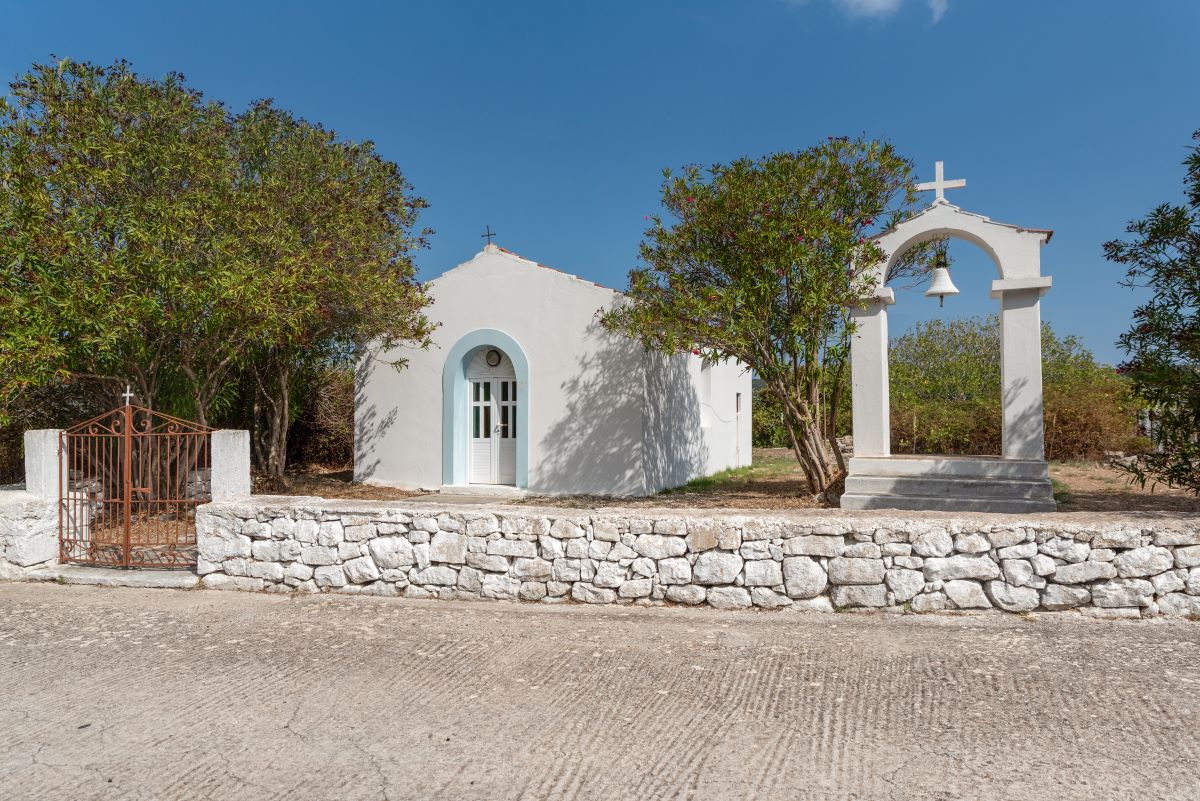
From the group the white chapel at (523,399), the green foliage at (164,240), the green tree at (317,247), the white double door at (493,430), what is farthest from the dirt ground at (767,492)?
the green foliage at (164,240)

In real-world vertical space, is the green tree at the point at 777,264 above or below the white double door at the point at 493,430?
above

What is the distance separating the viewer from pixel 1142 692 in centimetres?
387

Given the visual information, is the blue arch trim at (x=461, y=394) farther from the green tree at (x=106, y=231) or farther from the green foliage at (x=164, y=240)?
the green tree at (x=106, y=231)

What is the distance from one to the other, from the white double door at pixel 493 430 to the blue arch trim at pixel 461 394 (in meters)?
0.16

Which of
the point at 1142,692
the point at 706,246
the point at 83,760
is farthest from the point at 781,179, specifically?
the point at 83,760

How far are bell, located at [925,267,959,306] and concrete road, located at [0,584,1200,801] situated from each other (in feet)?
15.5

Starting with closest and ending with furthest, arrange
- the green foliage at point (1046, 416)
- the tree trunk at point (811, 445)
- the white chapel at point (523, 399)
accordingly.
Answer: the tree trunk at point (811, 445) < the white chapel at point (523, 399) < the green foliage at point (1046, 416)

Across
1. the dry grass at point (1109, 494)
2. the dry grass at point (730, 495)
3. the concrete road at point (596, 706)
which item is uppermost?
the dry grass at point (1109, 494)

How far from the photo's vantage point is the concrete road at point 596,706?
3094 mm

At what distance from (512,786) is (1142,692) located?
3.23 meters

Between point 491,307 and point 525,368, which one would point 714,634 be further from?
point 491,307

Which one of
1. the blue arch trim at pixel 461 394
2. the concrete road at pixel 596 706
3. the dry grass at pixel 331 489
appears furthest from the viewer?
the blue arch trim at pixel 461 394

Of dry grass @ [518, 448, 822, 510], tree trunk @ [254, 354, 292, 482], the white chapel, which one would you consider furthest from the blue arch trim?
tree trunk @ [254, 354, 292, 482]

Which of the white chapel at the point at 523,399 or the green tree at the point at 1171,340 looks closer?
the green tree at the point at 1171,340
